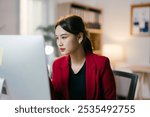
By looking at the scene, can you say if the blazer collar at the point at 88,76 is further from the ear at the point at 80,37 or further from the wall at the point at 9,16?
the wall at the point at 9,16


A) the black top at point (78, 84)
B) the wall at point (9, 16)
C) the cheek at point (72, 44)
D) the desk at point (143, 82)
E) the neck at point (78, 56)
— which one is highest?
the wall at point (9, 16)

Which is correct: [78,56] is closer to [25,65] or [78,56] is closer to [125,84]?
[125,84]

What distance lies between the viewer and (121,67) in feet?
7.93

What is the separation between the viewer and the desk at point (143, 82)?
2210mm

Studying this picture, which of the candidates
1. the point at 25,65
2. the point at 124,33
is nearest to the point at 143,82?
the point at 124,33

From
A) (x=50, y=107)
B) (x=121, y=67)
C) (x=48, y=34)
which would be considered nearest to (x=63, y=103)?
(x=50, y=107)

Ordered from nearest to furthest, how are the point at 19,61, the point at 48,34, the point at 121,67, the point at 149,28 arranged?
the point at 19,61 < the point at 149,28 < the point at 121,67 < the point at 48,34

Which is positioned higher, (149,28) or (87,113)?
(149,28)

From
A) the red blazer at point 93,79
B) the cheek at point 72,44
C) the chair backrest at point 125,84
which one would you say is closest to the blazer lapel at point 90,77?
the red blazer at point 93,79

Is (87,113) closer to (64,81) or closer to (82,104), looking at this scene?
(82,104)

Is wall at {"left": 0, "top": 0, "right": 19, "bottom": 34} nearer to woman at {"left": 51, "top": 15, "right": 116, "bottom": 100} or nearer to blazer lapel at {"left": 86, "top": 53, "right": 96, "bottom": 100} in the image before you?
woman at {"left": 51, "top": 15, "right": 116, "bottom": 100}

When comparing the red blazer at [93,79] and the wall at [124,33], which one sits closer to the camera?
the red blazer at [93,79]

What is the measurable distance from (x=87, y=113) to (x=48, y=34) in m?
1.41

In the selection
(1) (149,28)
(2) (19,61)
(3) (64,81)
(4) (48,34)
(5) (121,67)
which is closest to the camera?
(2) (19,61)
